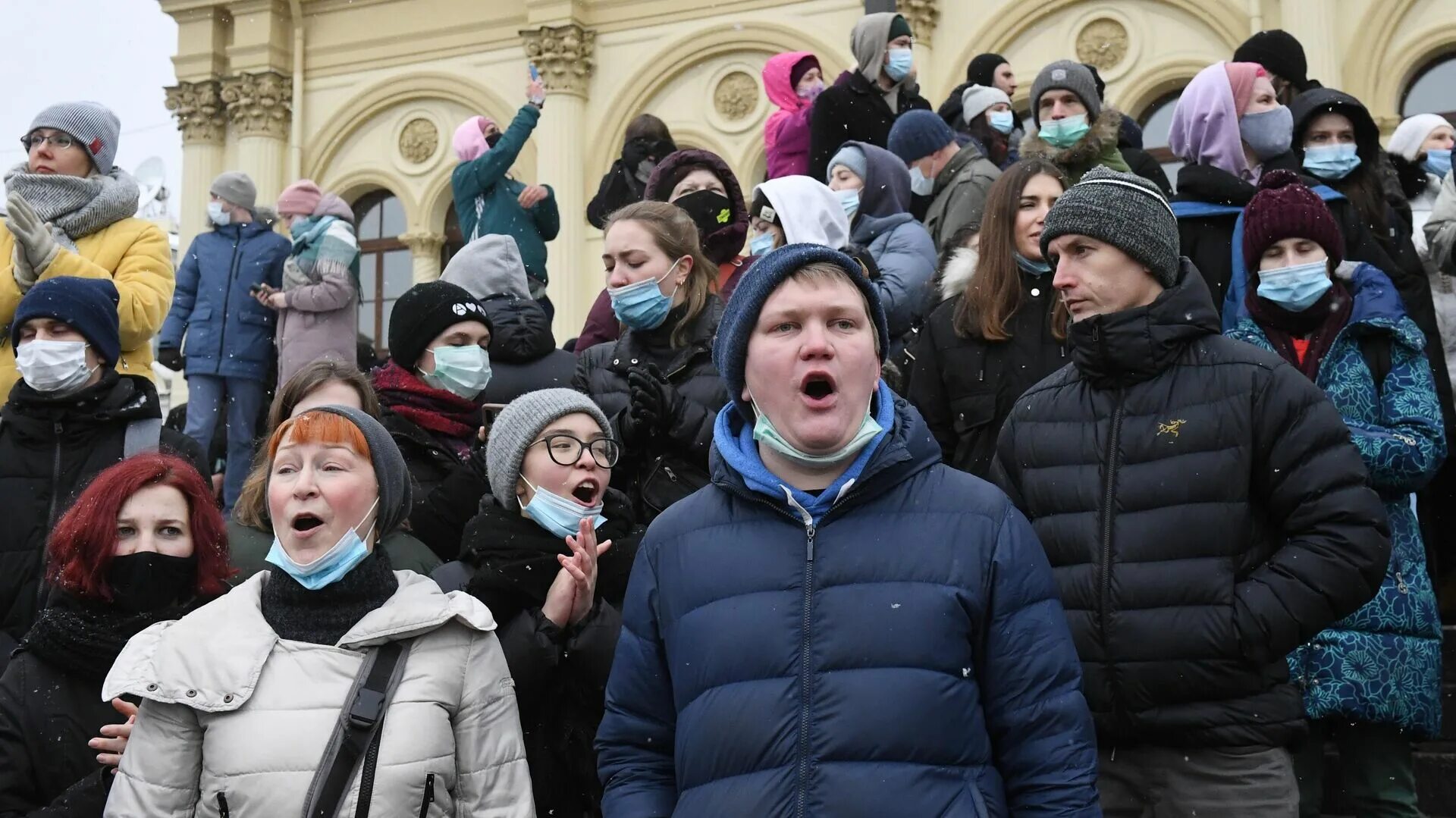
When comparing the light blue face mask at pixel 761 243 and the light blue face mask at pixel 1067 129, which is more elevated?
the light blue face mask at pixel 1067 129

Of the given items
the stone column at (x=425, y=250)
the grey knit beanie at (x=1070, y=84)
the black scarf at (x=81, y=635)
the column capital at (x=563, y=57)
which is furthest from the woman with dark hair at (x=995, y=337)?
the stone column at (x=425, y=250)

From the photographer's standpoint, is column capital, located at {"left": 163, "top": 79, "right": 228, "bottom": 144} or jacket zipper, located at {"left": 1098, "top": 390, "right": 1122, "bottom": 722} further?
column capital, located at {"left": 163, "top": 79, "right": 228, "bottom": 144}

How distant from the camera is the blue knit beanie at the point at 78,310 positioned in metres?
4.96

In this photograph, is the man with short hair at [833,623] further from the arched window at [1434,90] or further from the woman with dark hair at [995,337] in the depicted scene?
the arched window at [1434,90]

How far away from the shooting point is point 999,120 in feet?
29.4

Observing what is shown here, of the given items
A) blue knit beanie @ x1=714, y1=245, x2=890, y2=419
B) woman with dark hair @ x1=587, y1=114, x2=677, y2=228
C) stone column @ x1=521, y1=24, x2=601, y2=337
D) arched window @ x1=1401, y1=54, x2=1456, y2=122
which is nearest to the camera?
blue knit beanie @ x1=714, y1=245, x2=890, y2=419

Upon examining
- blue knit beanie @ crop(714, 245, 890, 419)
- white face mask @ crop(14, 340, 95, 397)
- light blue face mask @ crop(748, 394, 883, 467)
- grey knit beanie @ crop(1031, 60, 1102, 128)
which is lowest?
light blue face mask @ crop(748, 394, 883, 467)

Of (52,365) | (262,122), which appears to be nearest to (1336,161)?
(52,365)

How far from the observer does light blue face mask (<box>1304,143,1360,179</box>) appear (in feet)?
19.9

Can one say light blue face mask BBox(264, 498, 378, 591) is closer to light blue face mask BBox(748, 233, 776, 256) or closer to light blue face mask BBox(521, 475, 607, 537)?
light blue face mask BBox(521, 475, 607, 537)

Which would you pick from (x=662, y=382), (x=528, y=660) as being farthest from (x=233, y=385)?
(x=528, y=660)

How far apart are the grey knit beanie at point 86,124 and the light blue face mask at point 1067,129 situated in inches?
162

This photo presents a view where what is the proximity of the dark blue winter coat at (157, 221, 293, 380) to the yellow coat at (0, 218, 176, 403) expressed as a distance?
10.6ft

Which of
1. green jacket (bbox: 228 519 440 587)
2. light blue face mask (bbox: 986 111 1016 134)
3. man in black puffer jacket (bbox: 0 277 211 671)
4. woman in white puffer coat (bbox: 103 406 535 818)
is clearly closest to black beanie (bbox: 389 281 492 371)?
man in black puffer jacket (bbox: 0 277 211 671)
